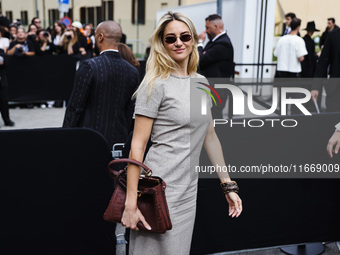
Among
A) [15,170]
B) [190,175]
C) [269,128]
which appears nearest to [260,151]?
[269,128]

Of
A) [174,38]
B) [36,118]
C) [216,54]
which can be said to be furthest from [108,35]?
[36,118]

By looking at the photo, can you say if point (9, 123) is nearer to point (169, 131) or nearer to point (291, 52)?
point (291, 52)

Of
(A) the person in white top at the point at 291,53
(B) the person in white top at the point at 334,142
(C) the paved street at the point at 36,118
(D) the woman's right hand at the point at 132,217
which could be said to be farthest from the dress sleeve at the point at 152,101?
(A) the person in white top at the point at 291,53

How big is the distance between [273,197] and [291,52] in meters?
6.82

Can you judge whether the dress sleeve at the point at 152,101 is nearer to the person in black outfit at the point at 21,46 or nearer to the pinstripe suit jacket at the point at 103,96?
the pinstripe suit jacket at the point at 103,96

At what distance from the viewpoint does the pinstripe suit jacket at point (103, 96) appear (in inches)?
153

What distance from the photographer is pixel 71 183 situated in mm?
2971

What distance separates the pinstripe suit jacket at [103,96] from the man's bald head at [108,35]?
3.2 inches

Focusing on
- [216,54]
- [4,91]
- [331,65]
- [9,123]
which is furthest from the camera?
[9,123]

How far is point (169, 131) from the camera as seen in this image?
2.29 meters

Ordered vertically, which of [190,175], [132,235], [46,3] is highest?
[46,3]

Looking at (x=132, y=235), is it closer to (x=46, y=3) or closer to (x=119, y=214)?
(x=119, y=214)

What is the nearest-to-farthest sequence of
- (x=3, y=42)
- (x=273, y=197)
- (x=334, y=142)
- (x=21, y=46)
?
1. (x=334, y=142)
2. (x=273, y=197)
3. (x=3, y=42)
4. (x=21, y=46)

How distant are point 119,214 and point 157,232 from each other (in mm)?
214
